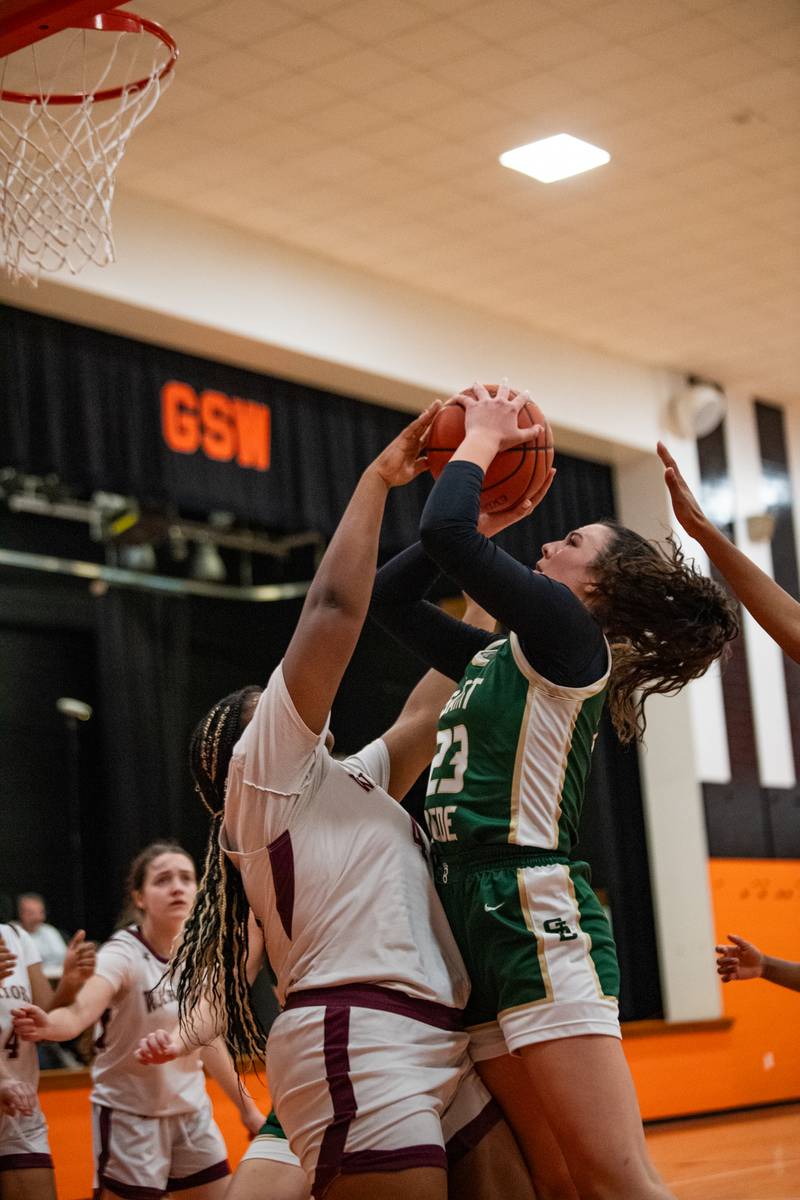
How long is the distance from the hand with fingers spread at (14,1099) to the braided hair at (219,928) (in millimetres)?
2155

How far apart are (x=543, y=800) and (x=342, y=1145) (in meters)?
0.73

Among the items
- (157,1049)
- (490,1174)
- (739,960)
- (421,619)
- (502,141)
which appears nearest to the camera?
(490,1174)

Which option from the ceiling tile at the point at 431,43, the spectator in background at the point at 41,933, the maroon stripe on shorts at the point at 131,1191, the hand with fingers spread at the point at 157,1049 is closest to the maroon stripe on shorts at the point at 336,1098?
the hand with fingers spread at the point at 157,1049

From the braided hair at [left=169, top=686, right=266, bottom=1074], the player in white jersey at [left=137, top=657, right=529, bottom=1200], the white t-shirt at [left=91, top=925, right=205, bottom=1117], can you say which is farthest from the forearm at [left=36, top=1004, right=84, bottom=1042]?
the braided hair at [left=169, top=686, right=266, bottom=1074]

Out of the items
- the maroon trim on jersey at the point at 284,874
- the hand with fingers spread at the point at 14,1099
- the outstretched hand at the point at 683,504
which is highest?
the outstretched hand at the point at 683,504

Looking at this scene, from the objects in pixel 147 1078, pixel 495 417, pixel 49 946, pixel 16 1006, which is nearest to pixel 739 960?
pixel 495 417

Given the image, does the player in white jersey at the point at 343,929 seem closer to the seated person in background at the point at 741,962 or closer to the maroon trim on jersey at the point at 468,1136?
the maroon trim on jersey at the point at 468,1136

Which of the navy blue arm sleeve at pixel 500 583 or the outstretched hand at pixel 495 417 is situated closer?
the navy blue arm sleeve at pixel 500 583

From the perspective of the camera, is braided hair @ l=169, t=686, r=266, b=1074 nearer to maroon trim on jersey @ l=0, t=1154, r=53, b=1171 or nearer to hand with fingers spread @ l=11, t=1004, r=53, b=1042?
hand with fingers spread @ l=11, t=1004, r=53, b=1042

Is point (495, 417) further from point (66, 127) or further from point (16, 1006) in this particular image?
point (66, 127)

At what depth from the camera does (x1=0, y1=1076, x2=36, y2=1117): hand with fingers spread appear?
4898 mm

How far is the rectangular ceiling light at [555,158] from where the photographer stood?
7.50 metres

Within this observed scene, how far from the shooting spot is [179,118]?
6.99 meters

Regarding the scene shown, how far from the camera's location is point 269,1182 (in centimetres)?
324
